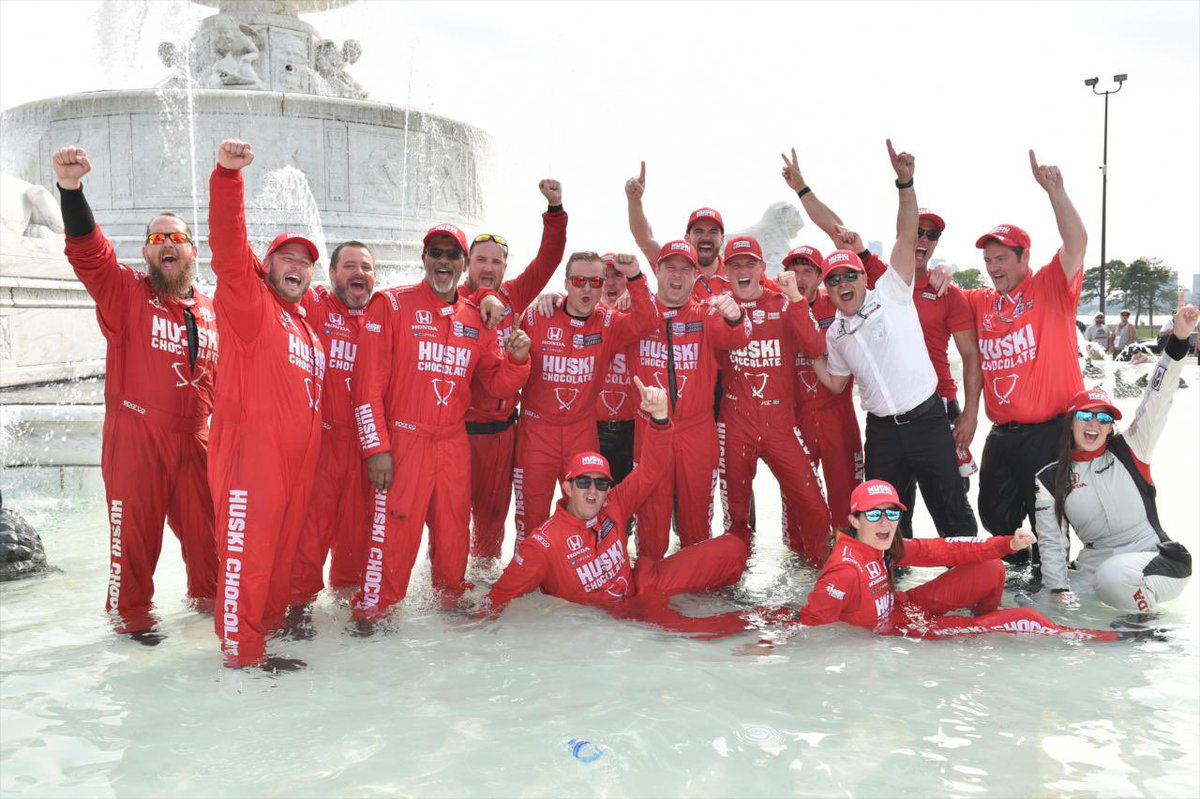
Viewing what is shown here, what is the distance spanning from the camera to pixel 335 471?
471 centimetres

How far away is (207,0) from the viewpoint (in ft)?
55.3

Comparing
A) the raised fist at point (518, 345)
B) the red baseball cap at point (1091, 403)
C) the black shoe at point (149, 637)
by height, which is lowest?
the black shoe at point (149, 637)

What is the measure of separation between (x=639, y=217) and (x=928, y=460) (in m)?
2.42

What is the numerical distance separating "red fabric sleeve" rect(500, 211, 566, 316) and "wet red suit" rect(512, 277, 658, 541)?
513 millimetres

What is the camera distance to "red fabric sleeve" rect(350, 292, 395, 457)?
4480 millimetres

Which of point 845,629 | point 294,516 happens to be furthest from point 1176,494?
point 294,516

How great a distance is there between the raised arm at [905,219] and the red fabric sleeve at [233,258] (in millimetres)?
3345

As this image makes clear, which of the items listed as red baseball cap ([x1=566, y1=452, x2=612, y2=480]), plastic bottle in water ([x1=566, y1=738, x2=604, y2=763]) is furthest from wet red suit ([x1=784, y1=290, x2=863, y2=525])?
plastic bottle in water ([x1=566, y1=738, x2=604, y2=763])

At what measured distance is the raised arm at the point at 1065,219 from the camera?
16.0 ft

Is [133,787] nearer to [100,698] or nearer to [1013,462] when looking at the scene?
[100,698]

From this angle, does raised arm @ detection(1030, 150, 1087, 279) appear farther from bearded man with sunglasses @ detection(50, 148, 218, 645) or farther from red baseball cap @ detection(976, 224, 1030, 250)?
bearded man with sunglasses @ detection(50, 148, 218, 645)

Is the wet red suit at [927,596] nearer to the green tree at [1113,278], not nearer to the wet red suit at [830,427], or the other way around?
the wet red suit at [830,427]

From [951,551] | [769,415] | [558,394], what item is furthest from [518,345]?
[951,551]

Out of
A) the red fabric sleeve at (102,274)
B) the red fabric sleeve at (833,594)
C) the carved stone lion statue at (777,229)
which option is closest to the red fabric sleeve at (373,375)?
the red fabric sleeve at (102,274)
